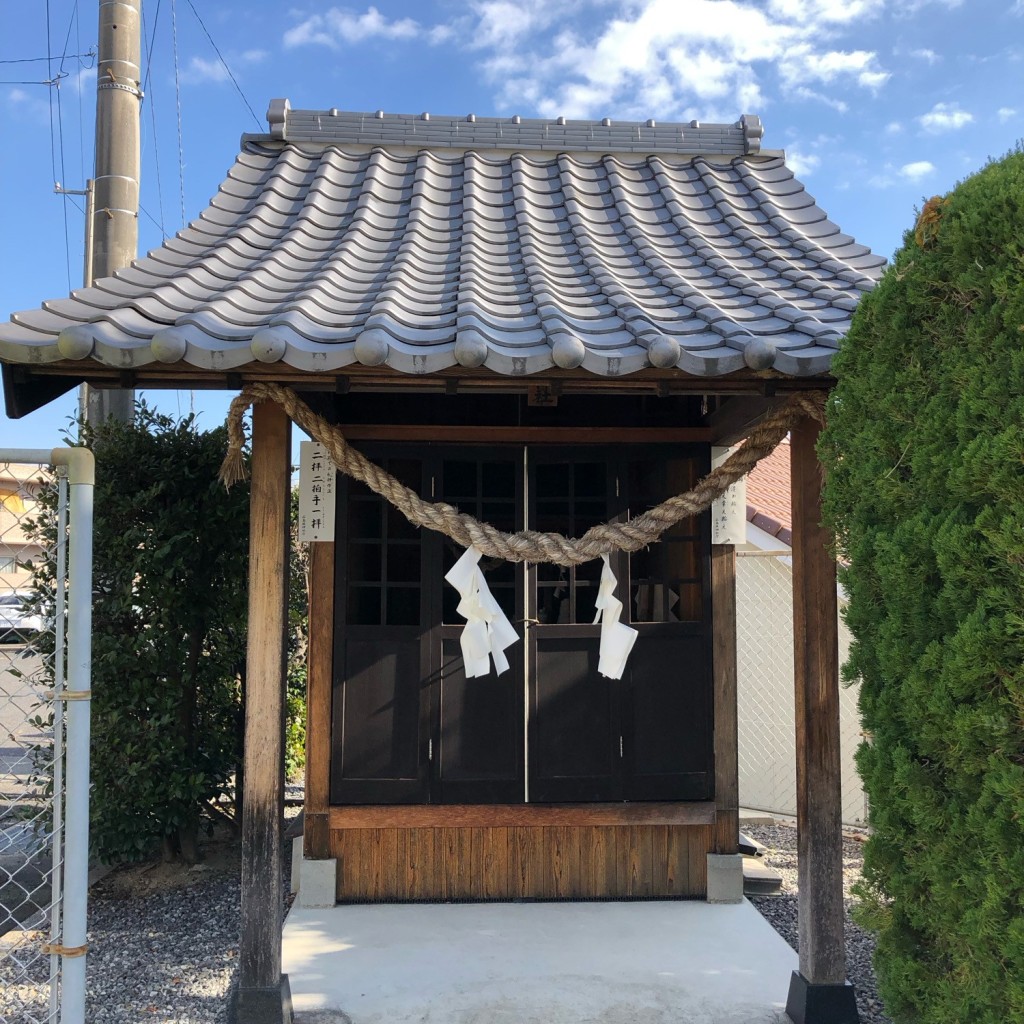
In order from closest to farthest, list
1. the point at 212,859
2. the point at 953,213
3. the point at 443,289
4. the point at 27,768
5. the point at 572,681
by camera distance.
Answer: the point at 953,213 < the point at 443,289 < the point at 572,681 < the point at 212,859 < the point at 27,768

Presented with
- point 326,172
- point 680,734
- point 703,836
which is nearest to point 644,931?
point 703,836

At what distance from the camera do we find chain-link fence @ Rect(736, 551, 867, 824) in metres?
7.57

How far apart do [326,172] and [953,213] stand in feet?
13.2

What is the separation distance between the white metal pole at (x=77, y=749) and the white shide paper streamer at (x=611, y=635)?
8.03 feet

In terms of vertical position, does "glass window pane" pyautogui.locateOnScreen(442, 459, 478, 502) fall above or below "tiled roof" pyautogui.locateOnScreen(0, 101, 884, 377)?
below

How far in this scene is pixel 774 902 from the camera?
5301 millimetres

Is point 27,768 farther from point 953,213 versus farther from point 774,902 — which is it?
point 953,213

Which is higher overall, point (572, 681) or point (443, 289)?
point (443, 289)

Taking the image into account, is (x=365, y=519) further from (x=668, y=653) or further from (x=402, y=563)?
(x=668, y=653)

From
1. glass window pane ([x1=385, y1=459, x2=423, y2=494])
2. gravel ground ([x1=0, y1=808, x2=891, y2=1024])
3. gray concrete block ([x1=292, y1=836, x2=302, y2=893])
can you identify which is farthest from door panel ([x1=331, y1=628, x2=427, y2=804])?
gravel ground ([x1=0, y1=808, x2=891, y2=1024])

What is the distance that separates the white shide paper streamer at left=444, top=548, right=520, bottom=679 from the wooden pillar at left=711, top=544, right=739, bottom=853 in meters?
1.60

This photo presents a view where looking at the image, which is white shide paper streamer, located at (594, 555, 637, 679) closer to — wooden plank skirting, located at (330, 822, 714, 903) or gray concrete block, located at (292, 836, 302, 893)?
wooden plank skirting, located at (330, 822, 714, 903)

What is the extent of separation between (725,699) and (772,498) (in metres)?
4.96

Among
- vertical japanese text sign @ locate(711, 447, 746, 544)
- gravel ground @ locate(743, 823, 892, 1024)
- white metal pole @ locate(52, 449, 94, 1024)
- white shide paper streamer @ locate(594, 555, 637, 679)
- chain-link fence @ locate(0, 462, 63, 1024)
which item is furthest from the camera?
vertical japanese text sign @ locate(711, 447, 746, 544)
